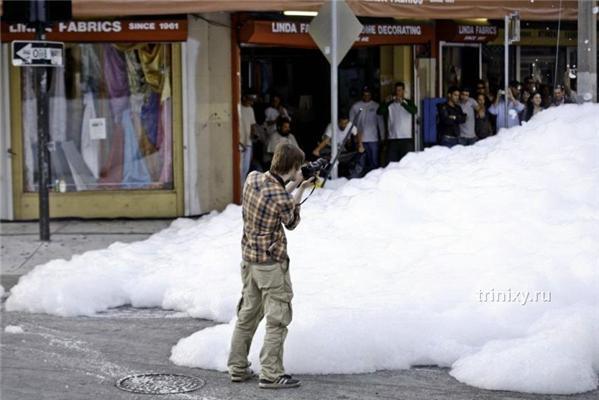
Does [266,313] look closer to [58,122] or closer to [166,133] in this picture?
[166,133]

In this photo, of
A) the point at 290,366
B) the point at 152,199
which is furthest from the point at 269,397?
the point at 152,199

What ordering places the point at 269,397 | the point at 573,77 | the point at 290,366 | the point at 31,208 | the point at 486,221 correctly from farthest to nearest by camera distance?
the point at 573,77 → the point at 31,208 → the point at 486,221 → the point at 290,366 → the point at 269,397

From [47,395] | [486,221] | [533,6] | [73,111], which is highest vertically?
[533,6]

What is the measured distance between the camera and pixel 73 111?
1608 centimetres

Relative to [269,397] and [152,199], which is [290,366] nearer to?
[269,397]

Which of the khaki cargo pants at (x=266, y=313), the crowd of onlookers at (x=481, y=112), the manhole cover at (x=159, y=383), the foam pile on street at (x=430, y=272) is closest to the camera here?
the khaki cargo pants at (x=266, y=313)

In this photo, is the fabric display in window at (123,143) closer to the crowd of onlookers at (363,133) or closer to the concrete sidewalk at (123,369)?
the crowd of onlookers at (363,133)

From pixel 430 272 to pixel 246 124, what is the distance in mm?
7995

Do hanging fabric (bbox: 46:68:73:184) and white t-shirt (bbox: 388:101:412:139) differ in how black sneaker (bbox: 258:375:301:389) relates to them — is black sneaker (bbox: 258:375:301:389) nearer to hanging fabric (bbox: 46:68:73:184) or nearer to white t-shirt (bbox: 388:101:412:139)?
hanging fabric (bbox: 46:68:73:184)

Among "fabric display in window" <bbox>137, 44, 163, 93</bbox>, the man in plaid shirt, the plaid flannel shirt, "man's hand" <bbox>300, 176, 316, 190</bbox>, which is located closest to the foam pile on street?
the man in plaid shirt

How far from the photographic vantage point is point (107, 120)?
1614cm

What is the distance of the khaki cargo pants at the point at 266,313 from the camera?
704cm

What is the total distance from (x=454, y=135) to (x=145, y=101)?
Result: 17.2ft

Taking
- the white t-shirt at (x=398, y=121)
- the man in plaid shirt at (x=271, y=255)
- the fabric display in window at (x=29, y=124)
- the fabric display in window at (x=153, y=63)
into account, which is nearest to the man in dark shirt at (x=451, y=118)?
the white t-shirt at (x=398, y=121)
